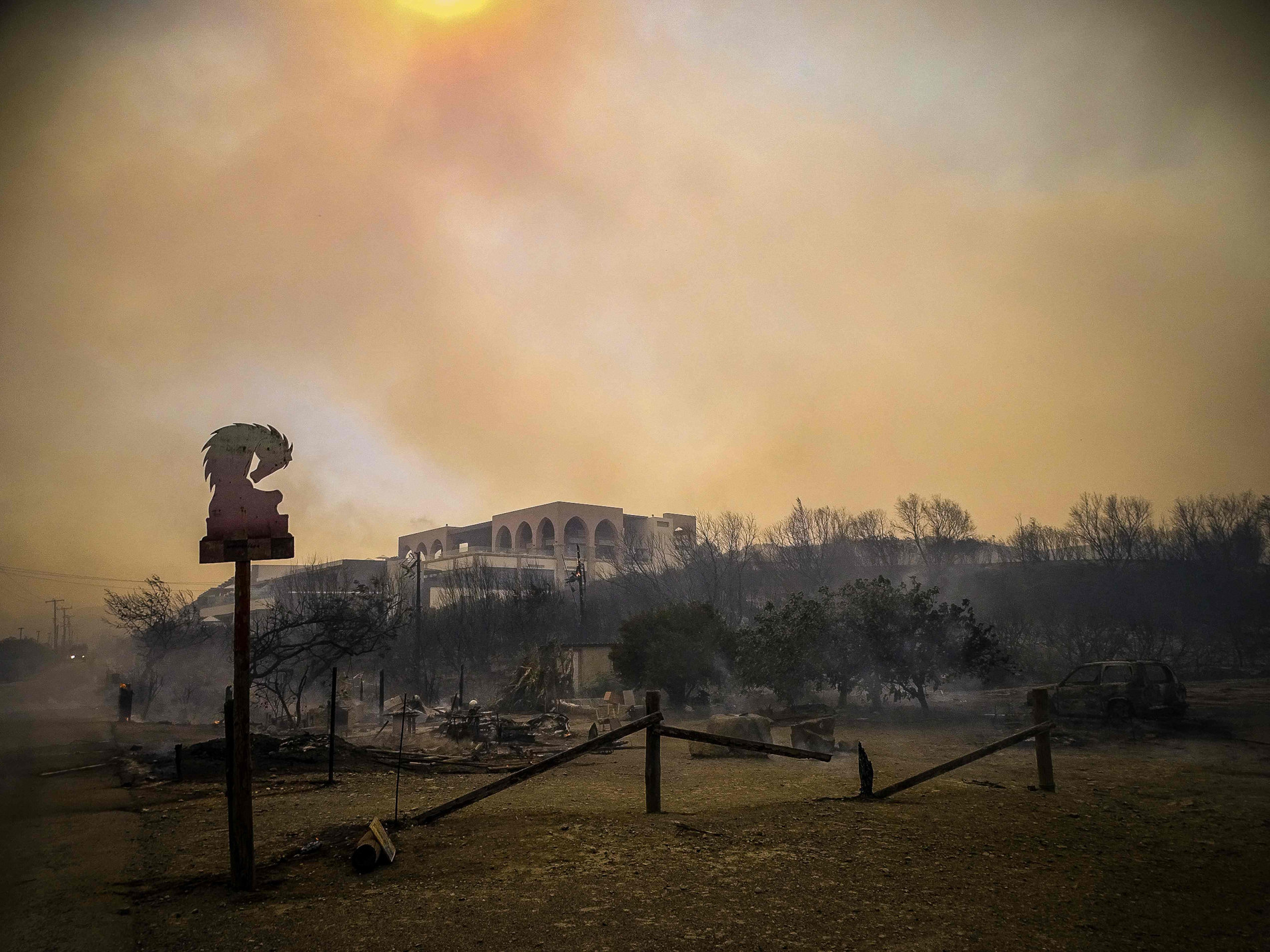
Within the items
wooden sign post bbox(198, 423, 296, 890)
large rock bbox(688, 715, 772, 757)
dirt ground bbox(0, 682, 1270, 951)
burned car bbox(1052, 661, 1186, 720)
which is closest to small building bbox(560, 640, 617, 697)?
large rock bbox(688, 715, 772, 757)

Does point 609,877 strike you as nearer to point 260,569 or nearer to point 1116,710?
point 1116,710

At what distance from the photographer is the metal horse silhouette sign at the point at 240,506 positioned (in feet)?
20.8

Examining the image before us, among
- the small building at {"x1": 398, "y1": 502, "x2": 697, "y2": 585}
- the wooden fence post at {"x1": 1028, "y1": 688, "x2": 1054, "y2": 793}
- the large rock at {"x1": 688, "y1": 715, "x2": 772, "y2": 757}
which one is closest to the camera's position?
the wooden fence post at {"x1": 1028, "y1": 688, "x2": 1054, "y2": 793}

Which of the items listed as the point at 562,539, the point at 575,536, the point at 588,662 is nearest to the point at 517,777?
the point at 588,662

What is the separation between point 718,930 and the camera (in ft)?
16.0

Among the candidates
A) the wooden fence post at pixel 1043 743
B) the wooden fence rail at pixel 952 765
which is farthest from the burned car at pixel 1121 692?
the wooden fence rail at pixel 952 765

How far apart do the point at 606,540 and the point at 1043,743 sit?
6550 cm

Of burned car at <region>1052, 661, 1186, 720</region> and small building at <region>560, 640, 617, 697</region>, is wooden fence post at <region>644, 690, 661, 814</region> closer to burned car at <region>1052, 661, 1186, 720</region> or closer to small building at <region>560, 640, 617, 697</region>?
burned car at <region>1052, 661, 1186, 720</region>

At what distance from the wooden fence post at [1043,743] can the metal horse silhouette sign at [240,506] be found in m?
8.57

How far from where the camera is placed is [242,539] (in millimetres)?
6336

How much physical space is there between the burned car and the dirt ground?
22.9 ft

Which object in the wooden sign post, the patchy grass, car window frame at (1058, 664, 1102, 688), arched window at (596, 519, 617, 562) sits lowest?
car window frame at (1058, 664, 1102, 688)

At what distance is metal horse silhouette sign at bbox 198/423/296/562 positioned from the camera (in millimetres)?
6340

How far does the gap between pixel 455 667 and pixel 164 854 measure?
41.3m
